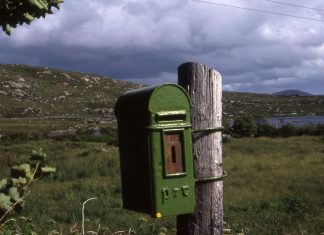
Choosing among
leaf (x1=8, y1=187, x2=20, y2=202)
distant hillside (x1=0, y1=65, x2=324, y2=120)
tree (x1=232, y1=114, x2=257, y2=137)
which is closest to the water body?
tree (x1=232, y1=114, x2=257, y2=137)

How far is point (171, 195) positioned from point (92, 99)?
4882 inches

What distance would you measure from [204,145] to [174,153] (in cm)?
21

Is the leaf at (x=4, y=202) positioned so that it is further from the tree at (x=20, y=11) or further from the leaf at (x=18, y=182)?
the tree at (x=20, y=11)

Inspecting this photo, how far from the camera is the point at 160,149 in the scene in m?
2.52

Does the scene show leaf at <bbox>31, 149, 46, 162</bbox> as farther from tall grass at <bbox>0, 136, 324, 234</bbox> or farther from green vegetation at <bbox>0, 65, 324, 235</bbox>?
tall grass at <bbox>0, 136, 324, 234</bbox>

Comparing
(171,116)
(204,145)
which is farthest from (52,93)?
(171,116)

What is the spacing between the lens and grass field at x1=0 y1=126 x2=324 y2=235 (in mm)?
9930

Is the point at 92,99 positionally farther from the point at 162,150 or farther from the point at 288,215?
the point at 162,150

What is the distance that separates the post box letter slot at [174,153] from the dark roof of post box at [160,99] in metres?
0.11

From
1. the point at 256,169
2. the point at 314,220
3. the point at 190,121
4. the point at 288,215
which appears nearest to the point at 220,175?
the point at 190,121

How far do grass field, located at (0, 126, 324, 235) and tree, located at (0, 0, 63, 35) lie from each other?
3.77 meters

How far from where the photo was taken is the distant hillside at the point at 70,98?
115 metres

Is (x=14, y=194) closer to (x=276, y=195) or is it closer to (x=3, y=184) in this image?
(x=3, y=184)

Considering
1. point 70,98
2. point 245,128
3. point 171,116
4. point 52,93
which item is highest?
point 52,93
